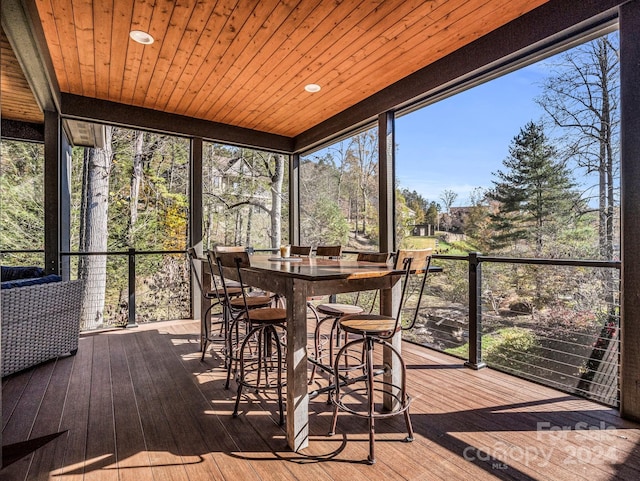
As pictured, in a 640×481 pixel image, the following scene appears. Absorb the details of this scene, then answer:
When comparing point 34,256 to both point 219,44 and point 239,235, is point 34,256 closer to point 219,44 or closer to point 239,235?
point 239,235

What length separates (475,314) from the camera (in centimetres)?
298

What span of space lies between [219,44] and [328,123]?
217 cm

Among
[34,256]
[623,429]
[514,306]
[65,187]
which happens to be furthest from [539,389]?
[34,256]

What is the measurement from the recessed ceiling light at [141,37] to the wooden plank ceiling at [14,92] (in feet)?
2.86

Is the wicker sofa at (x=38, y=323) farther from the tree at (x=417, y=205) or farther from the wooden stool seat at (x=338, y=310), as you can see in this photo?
the tree at (x=417, y=205)

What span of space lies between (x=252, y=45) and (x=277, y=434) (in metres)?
3.14

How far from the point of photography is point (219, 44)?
307cm

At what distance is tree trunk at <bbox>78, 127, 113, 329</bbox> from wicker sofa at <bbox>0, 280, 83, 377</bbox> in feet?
12.9

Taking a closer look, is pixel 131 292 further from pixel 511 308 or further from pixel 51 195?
pixel 511 308

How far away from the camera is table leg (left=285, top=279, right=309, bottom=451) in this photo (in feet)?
5.90

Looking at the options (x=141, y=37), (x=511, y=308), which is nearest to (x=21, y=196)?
(x=141, y=37)

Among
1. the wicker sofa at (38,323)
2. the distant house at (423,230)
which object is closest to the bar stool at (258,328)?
the wicker sofa at (38,323)

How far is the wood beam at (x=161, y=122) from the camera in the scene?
4.11m

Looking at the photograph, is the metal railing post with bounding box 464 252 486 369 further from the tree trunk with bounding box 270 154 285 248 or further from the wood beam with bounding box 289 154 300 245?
the tree trunk with bounding box 270 154 285 248
